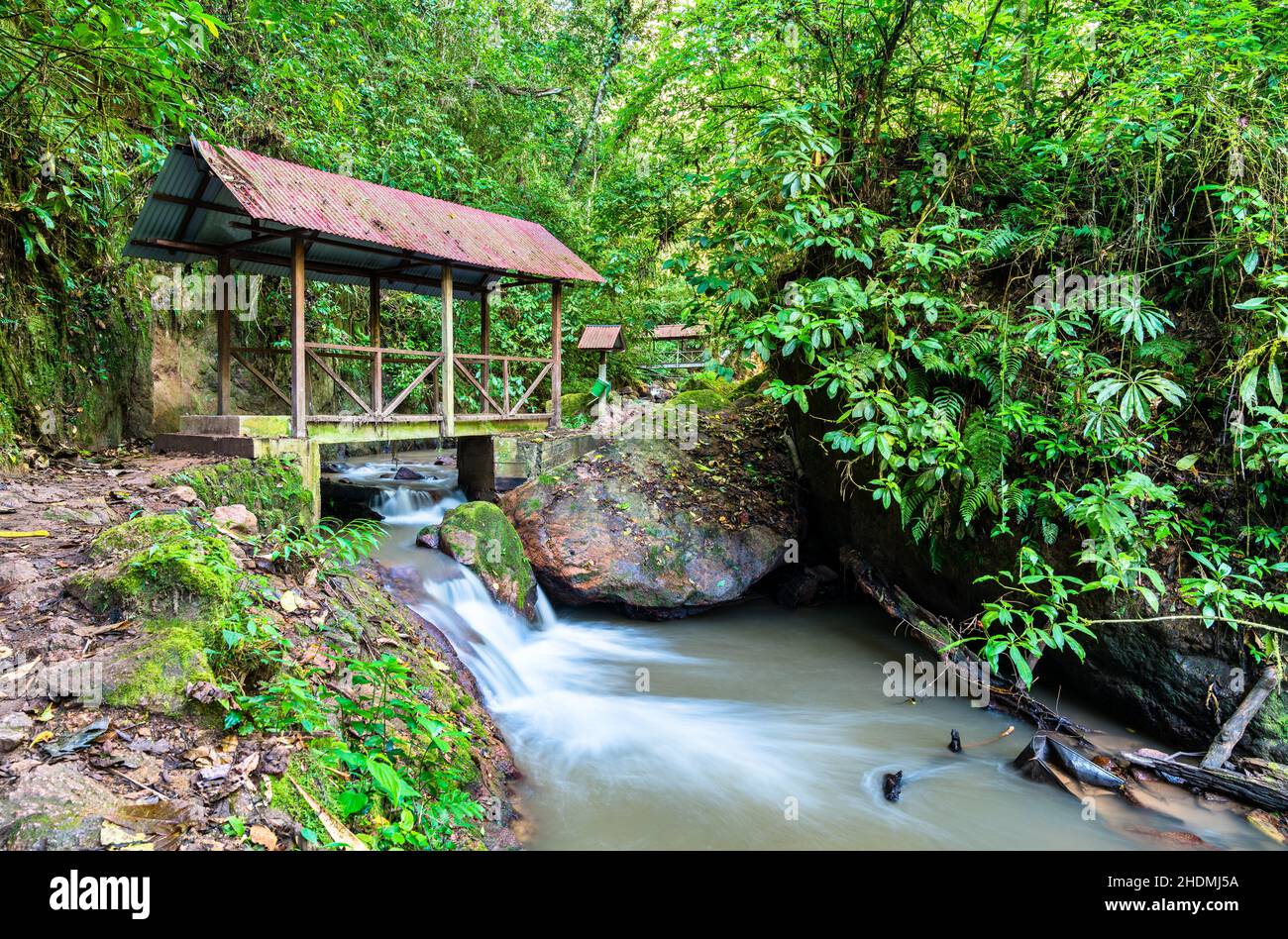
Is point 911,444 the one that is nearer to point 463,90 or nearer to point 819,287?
point 819,287

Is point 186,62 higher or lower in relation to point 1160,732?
higher

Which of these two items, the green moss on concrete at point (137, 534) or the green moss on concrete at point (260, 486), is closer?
the green moss on concrete at point (137, 534)

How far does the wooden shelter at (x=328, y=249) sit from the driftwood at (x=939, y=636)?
536cm

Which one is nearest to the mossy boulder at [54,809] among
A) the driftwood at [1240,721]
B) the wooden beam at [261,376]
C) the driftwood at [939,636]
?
the driftwood at [939,636]

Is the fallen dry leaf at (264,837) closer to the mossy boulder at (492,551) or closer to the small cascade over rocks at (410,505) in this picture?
the mossy boulder at (492,551)

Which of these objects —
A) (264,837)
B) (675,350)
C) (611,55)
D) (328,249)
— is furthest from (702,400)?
(611,55)

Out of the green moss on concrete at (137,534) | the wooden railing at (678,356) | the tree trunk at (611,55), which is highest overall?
the tree trunk at (611,55)

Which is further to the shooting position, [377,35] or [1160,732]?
[377,35]

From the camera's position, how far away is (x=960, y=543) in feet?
20.5

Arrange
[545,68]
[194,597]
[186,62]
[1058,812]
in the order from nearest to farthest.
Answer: [194,597] → [1058,812] → [186,62] → [545,68]

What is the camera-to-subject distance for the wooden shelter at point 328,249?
266 inches

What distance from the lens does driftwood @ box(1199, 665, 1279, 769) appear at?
4520 millimetres
